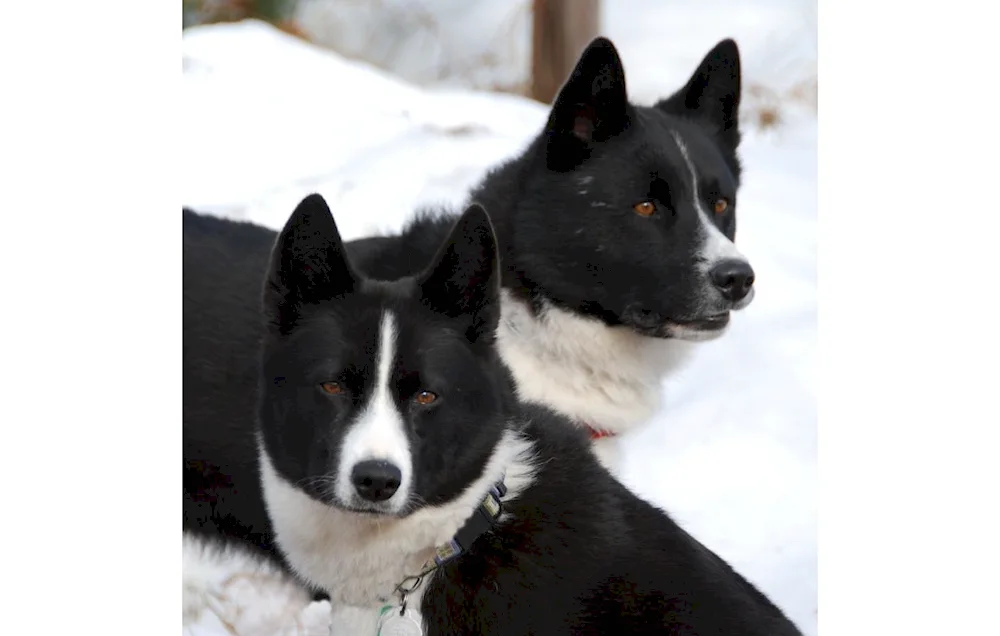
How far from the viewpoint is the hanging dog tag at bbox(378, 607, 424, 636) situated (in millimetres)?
2793

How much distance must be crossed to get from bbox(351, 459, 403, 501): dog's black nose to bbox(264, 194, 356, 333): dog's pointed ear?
44cm

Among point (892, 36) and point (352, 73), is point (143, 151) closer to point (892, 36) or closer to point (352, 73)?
point (352, 73)

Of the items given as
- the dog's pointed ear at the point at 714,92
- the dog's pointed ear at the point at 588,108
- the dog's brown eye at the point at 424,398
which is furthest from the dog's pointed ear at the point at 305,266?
the dog's pointed ear at the point at 714,92

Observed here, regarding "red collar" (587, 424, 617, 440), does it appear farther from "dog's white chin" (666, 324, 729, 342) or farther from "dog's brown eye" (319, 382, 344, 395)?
"dog's brown eye" (319, 382, 344, 395)

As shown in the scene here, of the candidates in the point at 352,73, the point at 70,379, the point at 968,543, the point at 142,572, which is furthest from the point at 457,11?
the point at 968,543

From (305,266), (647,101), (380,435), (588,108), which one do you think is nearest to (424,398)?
(380,435)

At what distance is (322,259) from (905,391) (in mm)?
1728

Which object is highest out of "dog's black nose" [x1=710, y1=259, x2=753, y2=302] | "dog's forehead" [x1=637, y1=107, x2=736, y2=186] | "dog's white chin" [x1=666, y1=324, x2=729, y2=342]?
"dog's forehead" [x1=637, y1=107, x2=736, y2=186]

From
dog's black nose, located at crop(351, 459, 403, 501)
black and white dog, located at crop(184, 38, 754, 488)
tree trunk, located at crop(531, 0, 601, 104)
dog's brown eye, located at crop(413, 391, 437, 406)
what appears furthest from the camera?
tree trunk, located at crop(531, 0, 601, 104)

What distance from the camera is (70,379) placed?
3.07 metres

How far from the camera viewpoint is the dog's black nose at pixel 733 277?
3.16m

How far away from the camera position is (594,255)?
132 inches

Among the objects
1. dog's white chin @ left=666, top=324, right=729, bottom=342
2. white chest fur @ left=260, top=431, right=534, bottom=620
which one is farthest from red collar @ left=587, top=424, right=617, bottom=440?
white chest fur @ left=260, top=431, right=534, bottom=620

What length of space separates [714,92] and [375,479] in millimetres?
1578
